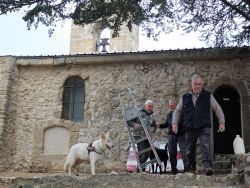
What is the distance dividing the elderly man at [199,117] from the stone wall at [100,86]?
477 centimetres

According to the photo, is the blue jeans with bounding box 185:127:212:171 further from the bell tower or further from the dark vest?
the bell tower

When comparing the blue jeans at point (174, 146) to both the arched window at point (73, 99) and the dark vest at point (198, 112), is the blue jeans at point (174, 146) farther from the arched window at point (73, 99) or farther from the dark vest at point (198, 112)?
the arched window at point (73, 99)

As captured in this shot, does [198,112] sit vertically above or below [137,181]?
above

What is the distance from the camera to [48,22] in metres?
9.38

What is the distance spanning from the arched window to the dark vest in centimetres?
651

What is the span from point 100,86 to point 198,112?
20.8ft

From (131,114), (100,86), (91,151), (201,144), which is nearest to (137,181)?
(201,144)

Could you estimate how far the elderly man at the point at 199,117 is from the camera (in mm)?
6832

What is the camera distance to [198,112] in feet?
22.6

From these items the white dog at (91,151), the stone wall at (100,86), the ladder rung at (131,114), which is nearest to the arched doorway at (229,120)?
the stone wall at (100,86)

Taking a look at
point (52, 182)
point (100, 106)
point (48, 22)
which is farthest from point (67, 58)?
point (52, 182)

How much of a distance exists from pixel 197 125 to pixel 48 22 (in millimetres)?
4547

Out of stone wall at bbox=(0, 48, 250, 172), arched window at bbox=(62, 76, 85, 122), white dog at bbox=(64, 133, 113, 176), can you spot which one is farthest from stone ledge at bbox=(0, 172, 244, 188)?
arched window at bbox=(62, 76, 85, 122)

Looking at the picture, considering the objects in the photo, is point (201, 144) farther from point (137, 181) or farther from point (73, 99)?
point (73, 99)
